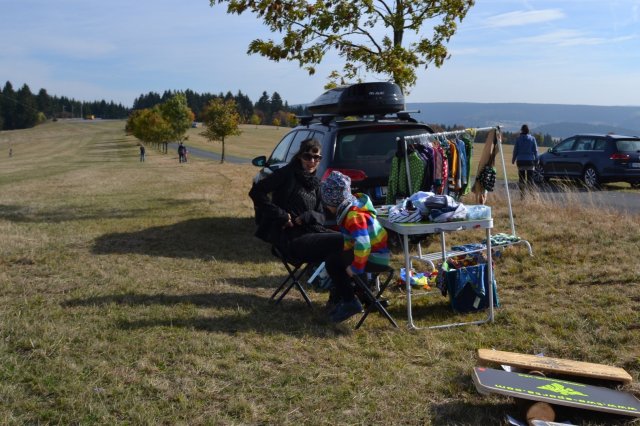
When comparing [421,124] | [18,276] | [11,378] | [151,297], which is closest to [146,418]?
[11,378]

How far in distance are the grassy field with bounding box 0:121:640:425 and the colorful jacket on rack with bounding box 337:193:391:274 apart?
0.56 m

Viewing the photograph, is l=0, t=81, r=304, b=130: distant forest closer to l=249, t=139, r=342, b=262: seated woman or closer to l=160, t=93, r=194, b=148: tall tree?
l=160, t=93, r=194, b=148: tall tree

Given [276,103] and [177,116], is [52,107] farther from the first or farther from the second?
[177,116]

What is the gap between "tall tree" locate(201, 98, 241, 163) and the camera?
1646 inches

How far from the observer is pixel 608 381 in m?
3.78

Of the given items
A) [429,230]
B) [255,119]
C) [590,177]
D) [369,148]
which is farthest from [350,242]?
[255,119]

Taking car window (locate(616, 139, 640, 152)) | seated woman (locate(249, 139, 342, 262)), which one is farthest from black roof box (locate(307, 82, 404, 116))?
car window (locate(616, 139, 640, 152))

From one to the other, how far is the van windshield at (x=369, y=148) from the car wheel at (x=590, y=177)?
1207 cm

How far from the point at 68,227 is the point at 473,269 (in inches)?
288

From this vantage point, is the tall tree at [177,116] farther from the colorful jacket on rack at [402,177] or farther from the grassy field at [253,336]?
the colorful jacket on rack at [402,177]

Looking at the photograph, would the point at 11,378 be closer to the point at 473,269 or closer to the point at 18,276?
the point at 18,276

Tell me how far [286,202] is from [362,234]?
2.83 feet

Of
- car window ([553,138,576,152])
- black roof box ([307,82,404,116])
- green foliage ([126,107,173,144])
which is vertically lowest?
car window ([553,138,576,152])

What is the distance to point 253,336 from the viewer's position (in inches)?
190
